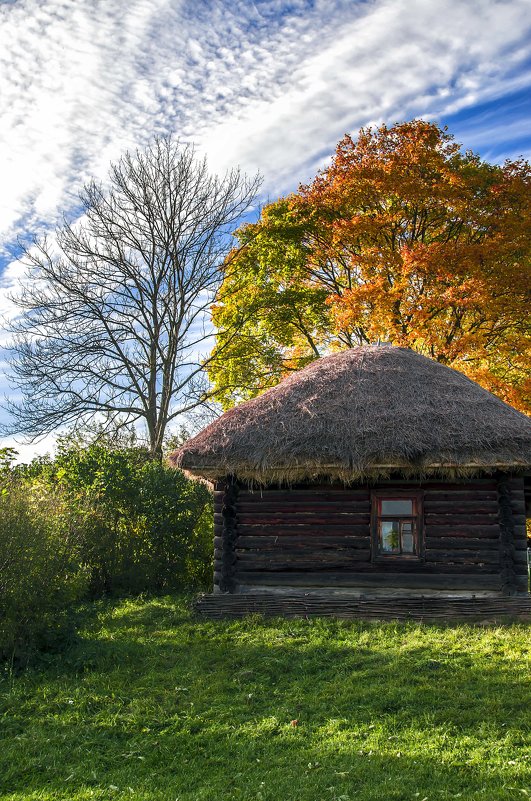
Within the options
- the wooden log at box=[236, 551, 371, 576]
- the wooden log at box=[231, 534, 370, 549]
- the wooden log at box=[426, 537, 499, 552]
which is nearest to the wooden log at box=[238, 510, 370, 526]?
the wooden log at box=[231, 534, 370, 549]

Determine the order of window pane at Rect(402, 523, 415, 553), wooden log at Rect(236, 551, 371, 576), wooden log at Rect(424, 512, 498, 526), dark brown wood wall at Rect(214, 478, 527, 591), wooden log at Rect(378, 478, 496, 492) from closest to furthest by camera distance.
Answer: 1. dark brown wood wall at Rect(214, 478, 527, 591)
2. wooden log at Rect(424, 512, 498, 526)
3. wooden log at Rect(378, 478, 496, 492)
4. wooden log at Rect(236, 551, 371, 576)
5. window pane at Rect(402, 523, 415, 553)

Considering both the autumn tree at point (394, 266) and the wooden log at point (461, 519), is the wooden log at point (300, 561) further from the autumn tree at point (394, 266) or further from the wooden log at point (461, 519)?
the autumn tree at point (394, 266)

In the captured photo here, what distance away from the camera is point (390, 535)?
13.3 metres

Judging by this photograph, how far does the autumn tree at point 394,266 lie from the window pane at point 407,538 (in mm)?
7254

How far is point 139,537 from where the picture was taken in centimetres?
1675

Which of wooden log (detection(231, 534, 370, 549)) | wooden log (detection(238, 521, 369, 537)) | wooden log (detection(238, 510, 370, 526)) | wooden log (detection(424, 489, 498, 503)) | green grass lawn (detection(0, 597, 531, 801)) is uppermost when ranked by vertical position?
wooden log (detection(424, 489, 498, 503))

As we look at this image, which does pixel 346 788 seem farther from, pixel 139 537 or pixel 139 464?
pixel 139 464

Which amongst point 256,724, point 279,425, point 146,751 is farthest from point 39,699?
point 279,425

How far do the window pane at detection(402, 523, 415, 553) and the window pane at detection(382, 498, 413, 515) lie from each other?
10.0 inches

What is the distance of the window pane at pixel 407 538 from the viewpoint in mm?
13250

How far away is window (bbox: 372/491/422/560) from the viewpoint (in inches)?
515

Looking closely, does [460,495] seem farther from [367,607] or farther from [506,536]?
[367,607]

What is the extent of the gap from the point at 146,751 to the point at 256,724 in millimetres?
1200

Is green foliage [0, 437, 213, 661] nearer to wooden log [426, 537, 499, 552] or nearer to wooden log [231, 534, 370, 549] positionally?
wooden log [231, 534, 370, 549]
